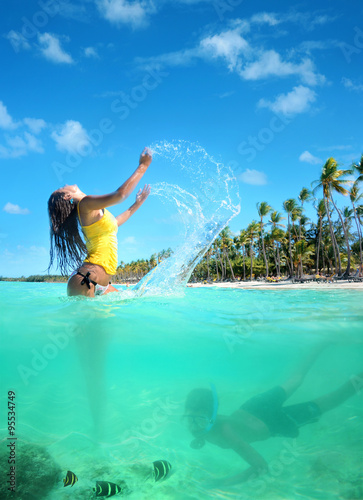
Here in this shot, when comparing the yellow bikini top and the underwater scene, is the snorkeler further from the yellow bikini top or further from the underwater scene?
the yellow bikini top

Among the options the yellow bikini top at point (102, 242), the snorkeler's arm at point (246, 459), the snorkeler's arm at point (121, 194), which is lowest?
the snorkeler's arm at point (246, 459)

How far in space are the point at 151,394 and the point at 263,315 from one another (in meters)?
2.56

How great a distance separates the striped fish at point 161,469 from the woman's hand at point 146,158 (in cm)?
345

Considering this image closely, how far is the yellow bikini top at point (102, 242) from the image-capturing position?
3.88 m

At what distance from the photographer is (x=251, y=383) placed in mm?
6328

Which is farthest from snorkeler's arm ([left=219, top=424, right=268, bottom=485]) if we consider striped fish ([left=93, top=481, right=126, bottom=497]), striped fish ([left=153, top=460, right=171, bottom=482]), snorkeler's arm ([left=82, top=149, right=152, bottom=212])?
snorkeler's arm ([left=82, top=149, right=152, bottom=212])

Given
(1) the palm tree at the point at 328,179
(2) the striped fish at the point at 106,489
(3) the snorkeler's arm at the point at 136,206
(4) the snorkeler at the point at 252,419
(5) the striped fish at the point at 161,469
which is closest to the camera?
(2) the striped fish at the point at 106,489

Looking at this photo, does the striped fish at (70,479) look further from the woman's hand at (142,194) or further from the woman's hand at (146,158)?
the woman's hand at (146,158)

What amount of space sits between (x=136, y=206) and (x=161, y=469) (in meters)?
3.32

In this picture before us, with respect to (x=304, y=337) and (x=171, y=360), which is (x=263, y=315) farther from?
(x=171, y=360)

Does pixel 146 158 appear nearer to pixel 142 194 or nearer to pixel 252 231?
pixel 142 194

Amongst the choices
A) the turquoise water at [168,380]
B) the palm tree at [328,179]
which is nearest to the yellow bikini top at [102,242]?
the turquoise water at [168,380]

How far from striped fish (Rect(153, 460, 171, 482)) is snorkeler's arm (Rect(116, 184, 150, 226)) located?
2964 mm

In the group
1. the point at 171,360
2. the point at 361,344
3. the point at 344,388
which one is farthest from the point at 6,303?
the point at 344,388
